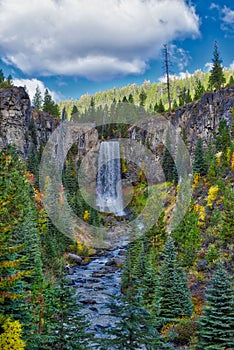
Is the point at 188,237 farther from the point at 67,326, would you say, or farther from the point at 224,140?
the point at 67,326

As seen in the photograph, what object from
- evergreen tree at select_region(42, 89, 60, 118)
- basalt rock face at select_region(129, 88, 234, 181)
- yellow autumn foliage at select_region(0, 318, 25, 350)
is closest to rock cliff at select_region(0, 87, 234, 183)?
basalt rock face at select_region(129, 88, 234, 181)

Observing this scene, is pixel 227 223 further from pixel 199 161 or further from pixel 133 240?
pixel 199 161

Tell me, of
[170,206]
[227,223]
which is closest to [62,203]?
[170,206]

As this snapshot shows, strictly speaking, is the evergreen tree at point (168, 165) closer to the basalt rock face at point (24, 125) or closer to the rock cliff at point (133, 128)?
the rock cliff at point (133, 128)

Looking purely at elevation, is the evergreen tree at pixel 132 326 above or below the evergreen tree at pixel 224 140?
below

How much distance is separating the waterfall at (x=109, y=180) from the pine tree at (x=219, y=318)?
5479 centimetres

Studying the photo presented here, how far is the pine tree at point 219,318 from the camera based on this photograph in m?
14.9

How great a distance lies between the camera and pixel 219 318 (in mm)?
15141

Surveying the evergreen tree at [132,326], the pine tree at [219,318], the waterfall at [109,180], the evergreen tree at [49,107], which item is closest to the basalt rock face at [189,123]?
the waterfall at [109,180]

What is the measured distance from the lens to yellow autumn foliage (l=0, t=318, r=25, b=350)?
11844 mm

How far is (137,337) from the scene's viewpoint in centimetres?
1085

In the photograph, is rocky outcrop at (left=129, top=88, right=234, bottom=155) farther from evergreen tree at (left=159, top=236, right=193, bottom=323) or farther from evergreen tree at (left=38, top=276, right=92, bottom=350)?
evergreen tree at (left=38, top=276, right=92, bottom=350)

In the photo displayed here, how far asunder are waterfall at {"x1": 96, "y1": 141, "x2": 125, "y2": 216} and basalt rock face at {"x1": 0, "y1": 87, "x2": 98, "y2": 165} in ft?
17.1

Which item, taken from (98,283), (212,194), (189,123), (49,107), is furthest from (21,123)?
(212,194)
